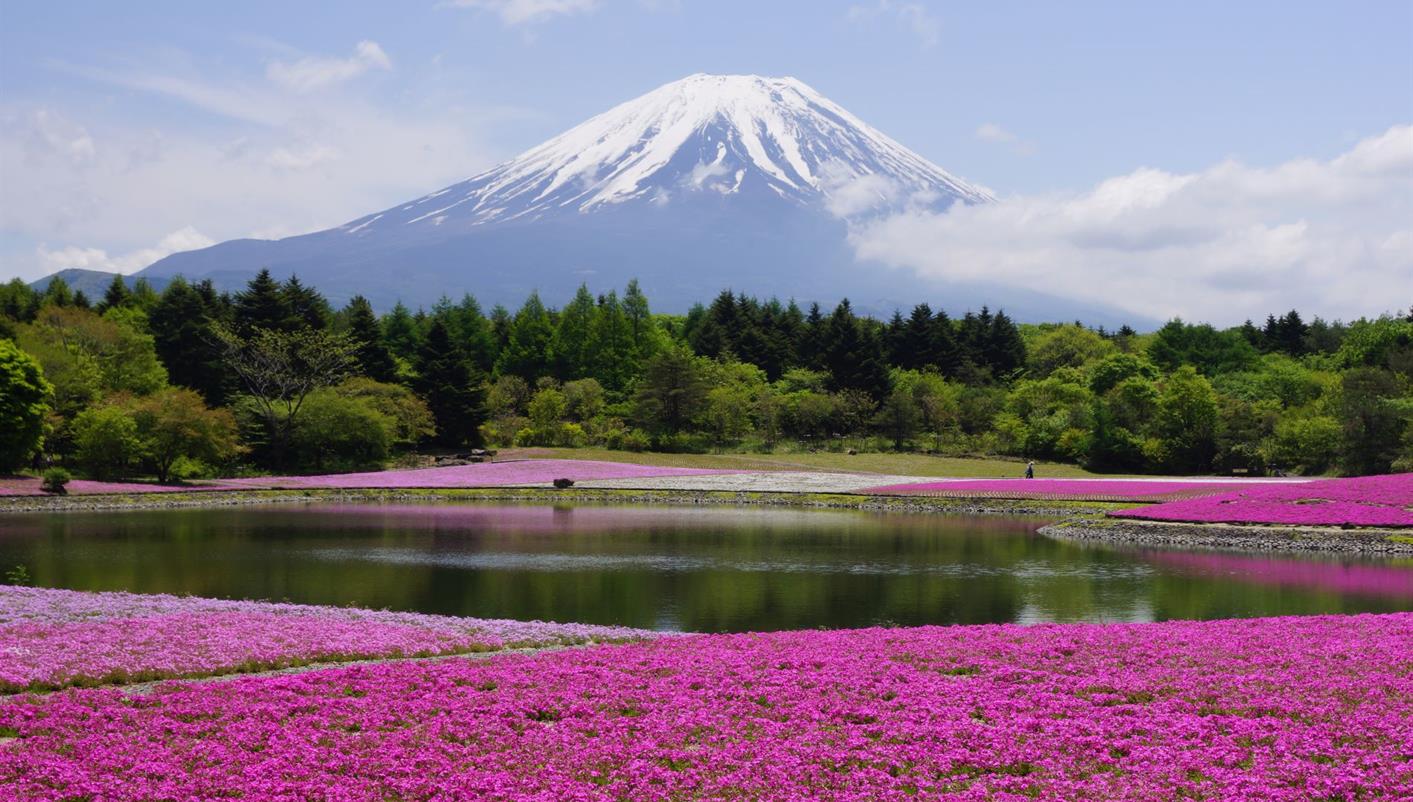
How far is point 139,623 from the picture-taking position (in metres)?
17.6

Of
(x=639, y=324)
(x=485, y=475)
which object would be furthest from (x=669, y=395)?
(x=485, y=475)

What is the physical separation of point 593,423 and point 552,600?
59.6 meters

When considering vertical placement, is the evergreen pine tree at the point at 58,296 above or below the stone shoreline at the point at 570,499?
above

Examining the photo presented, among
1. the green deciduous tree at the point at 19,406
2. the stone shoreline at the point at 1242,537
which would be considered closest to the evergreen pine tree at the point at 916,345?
the stone shoreline at the point at 1242,537

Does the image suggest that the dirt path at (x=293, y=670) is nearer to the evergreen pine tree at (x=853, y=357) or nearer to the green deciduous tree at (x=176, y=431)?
the green deciduous tree at (x=176, y=431)

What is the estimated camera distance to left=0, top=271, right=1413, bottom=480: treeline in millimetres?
58719

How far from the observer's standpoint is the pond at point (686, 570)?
2309 cm

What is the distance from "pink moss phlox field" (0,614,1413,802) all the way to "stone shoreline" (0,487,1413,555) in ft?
73.2

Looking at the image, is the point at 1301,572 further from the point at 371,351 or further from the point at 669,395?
the point at 371,351

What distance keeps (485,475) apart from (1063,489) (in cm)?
3178

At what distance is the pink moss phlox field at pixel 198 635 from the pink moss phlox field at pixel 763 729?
1.38 meters

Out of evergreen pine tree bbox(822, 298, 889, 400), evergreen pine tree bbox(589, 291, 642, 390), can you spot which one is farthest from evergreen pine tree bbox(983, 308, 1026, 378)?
evergreen pine tree bbox(589, 291, 642, 390)

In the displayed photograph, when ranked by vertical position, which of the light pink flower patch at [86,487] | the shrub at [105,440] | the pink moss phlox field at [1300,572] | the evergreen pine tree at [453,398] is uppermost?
the evergreen pine tree at [453,398]

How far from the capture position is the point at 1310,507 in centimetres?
3859
